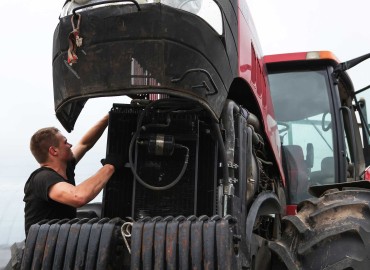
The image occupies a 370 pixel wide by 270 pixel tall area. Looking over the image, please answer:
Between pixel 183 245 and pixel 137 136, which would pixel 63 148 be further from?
pixel 183 245

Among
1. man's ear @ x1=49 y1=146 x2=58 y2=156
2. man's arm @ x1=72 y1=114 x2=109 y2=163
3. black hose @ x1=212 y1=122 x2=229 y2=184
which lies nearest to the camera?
black hose @ x1=212 y1=122 x2=229 y2=184

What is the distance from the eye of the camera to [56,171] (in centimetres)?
380

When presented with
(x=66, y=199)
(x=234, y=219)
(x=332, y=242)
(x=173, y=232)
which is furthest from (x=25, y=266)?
(x=332, y=242)

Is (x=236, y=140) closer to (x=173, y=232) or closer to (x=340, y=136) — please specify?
(x=173, y=232)

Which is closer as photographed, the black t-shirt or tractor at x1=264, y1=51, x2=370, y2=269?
the black t-shirt

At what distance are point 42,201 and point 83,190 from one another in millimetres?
422

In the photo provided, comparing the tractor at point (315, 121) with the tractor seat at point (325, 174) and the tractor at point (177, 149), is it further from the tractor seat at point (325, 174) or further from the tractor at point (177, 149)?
the tractor at point (177, 149)

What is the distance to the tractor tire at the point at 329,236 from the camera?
Result: 3.25 m

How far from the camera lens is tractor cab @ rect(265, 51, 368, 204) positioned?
17.0 feet

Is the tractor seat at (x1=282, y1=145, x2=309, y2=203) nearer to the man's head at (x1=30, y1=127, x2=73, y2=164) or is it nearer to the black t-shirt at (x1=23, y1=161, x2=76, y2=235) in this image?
the man's head at (x1=30, y1=127, x2=73, y2=164)

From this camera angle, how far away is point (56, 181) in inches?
136

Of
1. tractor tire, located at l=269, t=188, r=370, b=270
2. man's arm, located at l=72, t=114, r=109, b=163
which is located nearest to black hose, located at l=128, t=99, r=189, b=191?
tractor tire, located at l=269, t=188, r=370, b=270

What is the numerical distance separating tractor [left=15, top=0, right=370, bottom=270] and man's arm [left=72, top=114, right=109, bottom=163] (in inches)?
16.9

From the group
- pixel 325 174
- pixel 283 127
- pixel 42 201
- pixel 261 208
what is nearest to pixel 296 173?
pixel 325 174
